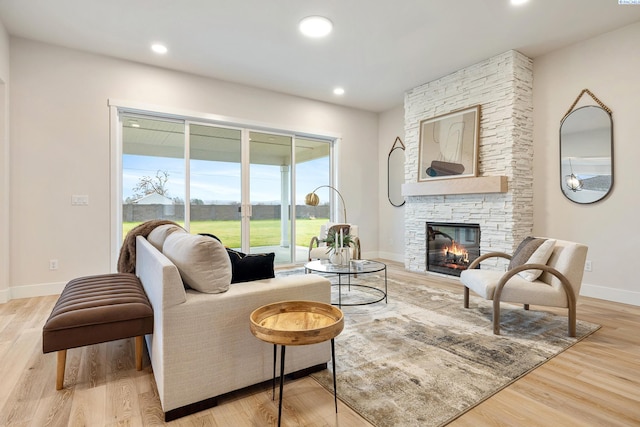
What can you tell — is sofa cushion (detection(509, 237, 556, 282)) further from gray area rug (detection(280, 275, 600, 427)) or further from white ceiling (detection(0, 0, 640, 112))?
white ceiling (detection(0, 0, 640, 112))

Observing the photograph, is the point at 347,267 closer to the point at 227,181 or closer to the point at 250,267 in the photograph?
the point at 250,267

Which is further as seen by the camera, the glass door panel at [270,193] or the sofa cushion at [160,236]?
the glass door panel at [270,193]

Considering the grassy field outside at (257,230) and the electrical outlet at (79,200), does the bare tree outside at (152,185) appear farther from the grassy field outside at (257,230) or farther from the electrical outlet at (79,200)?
the electrical outlet at (79,200)

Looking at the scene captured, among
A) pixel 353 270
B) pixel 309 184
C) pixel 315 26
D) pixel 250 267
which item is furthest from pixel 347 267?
pixel 309 184

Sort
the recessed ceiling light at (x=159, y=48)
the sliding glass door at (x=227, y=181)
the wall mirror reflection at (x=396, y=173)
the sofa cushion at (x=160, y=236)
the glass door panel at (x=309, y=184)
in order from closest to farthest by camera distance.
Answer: the sofa cushion at (x=160, y=236) → the recessed ceiling light at (x=159, y=48) → the sliding glass door at (x=227, y=181) → the glass door panel at (x=309, y=184) → the wall mirror reflection at (x=396, y=173)

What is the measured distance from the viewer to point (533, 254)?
2844mm

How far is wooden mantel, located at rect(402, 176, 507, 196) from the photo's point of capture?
3982mm

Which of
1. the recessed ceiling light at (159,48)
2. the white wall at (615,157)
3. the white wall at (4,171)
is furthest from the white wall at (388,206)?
the white wall at (4,171)

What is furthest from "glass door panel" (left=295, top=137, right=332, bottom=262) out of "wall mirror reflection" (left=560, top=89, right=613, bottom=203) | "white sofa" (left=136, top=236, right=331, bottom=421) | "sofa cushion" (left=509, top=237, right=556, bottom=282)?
"white sofa" (left=136, top=236, right=331, bottom=421)

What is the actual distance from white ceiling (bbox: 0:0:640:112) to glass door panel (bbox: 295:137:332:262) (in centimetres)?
152

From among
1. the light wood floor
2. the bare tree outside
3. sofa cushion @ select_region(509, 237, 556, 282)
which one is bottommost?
the light wood floor

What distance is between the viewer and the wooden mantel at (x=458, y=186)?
13.1 ft

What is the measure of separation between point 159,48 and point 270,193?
254 centimetres

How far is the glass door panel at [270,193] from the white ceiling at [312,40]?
3.78 feet
